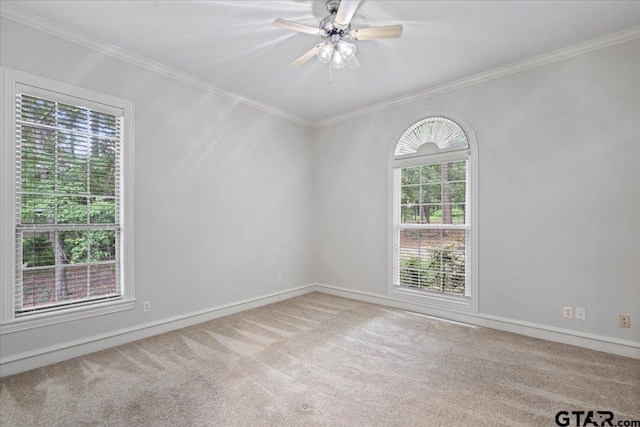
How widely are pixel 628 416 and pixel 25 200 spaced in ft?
14.9

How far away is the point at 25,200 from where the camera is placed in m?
2.51

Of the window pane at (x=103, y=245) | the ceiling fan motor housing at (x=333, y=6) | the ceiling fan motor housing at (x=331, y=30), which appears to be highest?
the ceiling fan motor housing at (x=333, y=6)

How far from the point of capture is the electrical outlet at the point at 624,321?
2704mm

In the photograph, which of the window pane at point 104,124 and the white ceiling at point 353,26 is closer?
the white ceiling at point 353,26

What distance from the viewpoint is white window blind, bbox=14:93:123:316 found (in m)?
2.51

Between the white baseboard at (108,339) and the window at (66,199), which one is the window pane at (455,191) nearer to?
the white baseboard at (108,339)

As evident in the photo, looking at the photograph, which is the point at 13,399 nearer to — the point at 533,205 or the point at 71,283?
the point at 71,283

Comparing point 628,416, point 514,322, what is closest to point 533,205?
point 514,322

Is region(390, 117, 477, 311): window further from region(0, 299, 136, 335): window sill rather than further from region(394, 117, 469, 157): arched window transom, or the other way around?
region(0, 299, 136, 335): window sill

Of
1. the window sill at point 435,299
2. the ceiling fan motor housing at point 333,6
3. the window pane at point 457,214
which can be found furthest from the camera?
the window pane at point 457,214

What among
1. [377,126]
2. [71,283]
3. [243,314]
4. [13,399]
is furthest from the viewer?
[377,126]

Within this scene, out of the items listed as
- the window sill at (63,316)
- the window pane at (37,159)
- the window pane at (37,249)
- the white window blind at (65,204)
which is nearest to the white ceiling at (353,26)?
the white window blind at (65,204)

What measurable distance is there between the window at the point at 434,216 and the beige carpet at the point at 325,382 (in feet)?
2.24

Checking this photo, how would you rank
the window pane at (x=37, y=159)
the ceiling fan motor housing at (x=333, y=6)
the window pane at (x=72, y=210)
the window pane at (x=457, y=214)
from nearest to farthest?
the ceiling fan motor housing at (x=333, y=6)
the window pane at (x=37, y=159)
the window pane at (x=72, y=210)
the window pane at (x=457, y=214)
